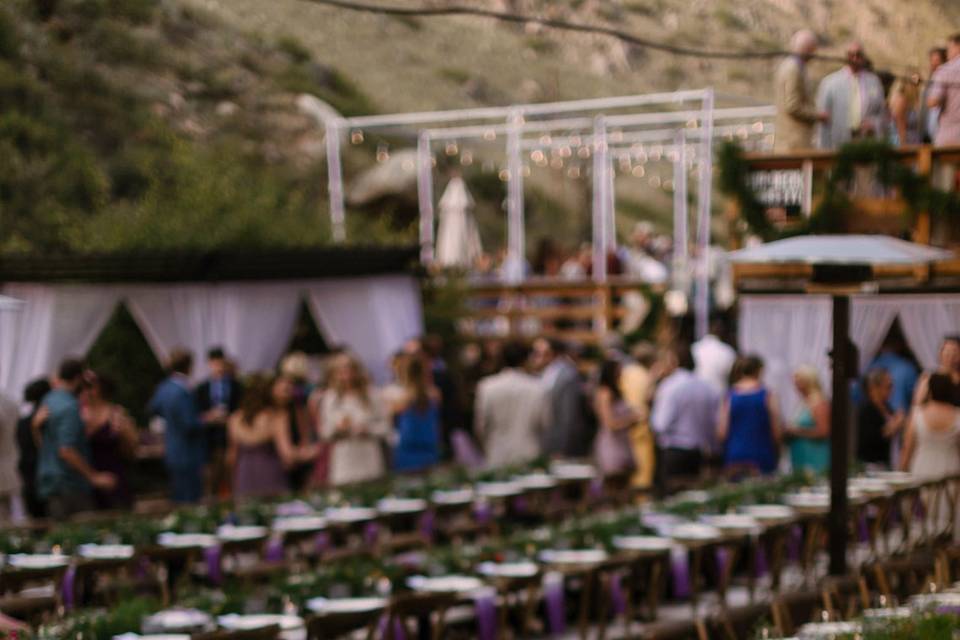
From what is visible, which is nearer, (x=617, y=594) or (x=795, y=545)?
(x=617, y=594)

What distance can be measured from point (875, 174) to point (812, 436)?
212cm

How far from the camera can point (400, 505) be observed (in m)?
11.7

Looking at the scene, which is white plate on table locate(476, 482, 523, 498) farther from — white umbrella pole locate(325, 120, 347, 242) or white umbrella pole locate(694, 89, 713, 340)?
white umbrella pole locate(325, 120, 347, 242)

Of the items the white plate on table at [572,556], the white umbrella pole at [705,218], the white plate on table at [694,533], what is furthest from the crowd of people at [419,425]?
the white umbrella pole at [705,218]

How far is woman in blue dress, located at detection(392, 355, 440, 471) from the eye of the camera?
13055mm

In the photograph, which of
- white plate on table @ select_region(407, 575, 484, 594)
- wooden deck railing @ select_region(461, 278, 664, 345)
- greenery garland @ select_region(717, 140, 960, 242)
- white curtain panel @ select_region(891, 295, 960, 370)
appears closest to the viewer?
white plate on table @ select_region(407, 575, 484, 594)

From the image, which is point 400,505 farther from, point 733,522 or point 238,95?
point 238,95

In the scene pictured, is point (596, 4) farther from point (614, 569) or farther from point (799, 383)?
point (614, 569)

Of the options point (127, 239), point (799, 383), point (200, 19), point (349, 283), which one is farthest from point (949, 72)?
point (200, 19)

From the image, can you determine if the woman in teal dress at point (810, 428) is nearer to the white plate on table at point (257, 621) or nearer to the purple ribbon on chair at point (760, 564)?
the purple ribbon on chair at point (760, 564)

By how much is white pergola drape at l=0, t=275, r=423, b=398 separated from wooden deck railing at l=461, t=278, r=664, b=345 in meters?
5.12

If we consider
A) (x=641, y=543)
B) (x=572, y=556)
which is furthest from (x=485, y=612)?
(x=641, y=543)

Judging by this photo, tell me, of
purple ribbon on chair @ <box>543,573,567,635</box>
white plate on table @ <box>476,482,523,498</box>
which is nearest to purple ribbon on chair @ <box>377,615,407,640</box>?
purple ribbon on chair @ <box>543,573,567,635</box>

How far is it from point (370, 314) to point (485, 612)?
8.95 m
